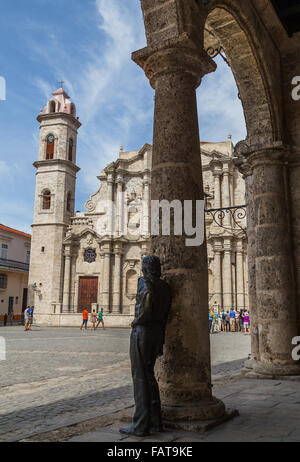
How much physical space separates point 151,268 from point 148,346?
2.04 ft

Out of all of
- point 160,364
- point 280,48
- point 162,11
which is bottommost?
point 160,364

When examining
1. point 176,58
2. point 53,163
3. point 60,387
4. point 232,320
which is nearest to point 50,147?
point 53,163

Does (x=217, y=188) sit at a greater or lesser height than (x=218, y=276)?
greater

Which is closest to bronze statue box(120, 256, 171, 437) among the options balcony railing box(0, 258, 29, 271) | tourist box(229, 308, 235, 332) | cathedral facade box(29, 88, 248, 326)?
tourist box(229, 308, 235, 332)

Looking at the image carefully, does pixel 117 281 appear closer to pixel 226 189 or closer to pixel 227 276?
pixel 227 276

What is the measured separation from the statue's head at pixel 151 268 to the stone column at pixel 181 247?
23cm

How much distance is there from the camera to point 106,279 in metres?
32.7

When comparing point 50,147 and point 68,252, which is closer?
point 68,252

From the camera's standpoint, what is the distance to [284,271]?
6438 millimetres

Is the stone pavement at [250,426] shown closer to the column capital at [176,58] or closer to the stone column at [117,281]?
the column capital at [176,58]

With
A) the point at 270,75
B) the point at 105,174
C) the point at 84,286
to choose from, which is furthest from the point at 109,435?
the point at 105,174

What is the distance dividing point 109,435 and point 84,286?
101 ft

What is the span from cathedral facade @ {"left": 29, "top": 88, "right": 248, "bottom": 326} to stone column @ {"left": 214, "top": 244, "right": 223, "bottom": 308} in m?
0.07
